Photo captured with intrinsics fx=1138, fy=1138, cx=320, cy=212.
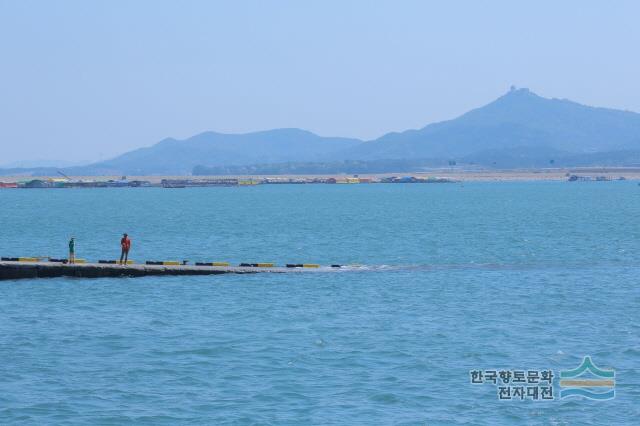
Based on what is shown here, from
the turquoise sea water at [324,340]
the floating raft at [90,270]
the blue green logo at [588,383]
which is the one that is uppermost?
the floating raft at [90,270]

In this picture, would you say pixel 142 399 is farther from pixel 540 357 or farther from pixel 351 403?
pixel 540 357

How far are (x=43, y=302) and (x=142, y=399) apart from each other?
→ 20760 mm

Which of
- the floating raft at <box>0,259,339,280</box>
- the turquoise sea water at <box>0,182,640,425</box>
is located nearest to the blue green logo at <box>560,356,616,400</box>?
the turquoise sea water at <box>0,182,640,425</box>

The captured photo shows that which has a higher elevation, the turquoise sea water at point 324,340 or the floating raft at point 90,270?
the floating raft at point 90,270

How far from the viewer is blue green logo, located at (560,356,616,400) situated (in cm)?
3376

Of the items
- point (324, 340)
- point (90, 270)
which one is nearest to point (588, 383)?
point (324, 340)

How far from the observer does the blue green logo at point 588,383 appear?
3376cm

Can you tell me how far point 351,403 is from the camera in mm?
32781

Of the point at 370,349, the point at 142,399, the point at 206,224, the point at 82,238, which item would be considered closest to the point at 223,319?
the point at 370,349

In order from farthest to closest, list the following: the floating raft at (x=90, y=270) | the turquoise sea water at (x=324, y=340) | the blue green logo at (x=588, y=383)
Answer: the floating raft at (x=90, y=270) → the blue green logo at (x=588, y=383) → the turquoise sea water at (x=324, y=340)

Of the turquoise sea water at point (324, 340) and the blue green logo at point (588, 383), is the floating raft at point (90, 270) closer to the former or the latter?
the turquoise sea water at point (324, 340)

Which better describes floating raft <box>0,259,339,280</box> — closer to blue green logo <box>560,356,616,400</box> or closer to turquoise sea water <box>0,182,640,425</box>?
turquoise sea water <box>0,182,640,425</box>

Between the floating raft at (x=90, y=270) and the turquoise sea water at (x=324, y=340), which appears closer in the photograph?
the turquoise sea water at (x=324, y=340)

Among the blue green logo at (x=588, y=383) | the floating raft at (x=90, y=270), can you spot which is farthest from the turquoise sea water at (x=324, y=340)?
the floating raft at (x=90, y=270)
